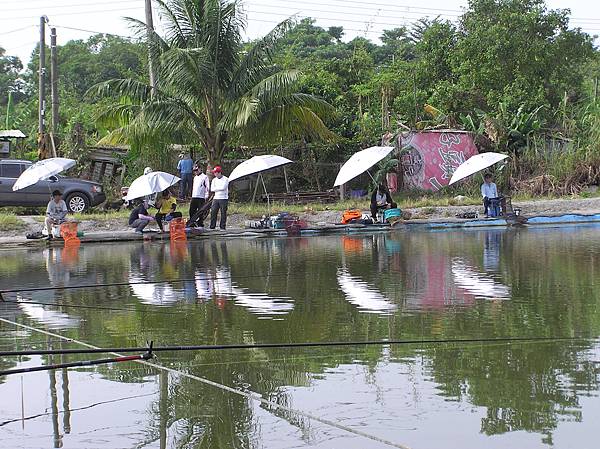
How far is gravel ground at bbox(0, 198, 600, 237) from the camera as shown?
26.0 m

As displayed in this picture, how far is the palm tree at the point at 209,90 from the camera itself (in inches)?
1020

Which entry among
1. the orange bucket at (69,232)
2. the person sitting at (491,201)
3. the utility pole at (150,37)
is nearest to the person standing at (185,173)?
the utility pole at (150,37)

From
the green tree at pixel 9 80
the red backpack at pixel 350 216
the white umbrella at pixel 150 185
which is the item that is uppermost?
the green tree at pixel 9 80

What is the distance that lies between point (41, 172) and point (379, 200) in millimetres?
8733

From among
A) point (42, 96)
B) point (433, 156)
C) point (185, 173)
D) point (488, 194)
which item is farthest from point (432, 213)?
point (42, 96)

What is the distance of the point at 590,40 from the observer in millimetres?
36406

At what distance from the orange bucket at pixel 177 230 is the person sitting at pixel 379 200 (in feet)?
16.4

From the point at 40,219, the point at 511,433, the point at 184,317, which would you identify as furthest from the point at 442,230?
the point at 511,433

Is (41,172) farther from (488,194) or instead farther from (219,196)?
(488,194)

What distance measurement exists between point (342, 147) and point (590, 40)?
11643 mm

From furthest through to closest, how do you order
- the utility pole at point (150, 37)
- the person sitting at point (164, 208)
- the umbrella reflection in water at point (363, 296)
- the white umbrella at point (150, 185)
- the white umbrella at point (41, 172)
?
the utility pole at point (150, 37) → the person sitting at point (164, 208) → the white umbrella at point (150, 185) → the white umbrella at point (41, 172) → the umbrella reflection in water at point (363, 296)

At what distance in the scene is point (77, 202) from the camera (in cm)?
2789

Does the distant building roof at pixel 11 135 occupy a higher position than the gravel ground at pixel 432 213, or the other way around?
the distant building roof at pixel 11 135

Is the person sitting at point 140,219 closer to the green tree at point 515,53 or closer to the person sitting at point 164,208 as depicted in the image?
the person sitting at point 164,208
